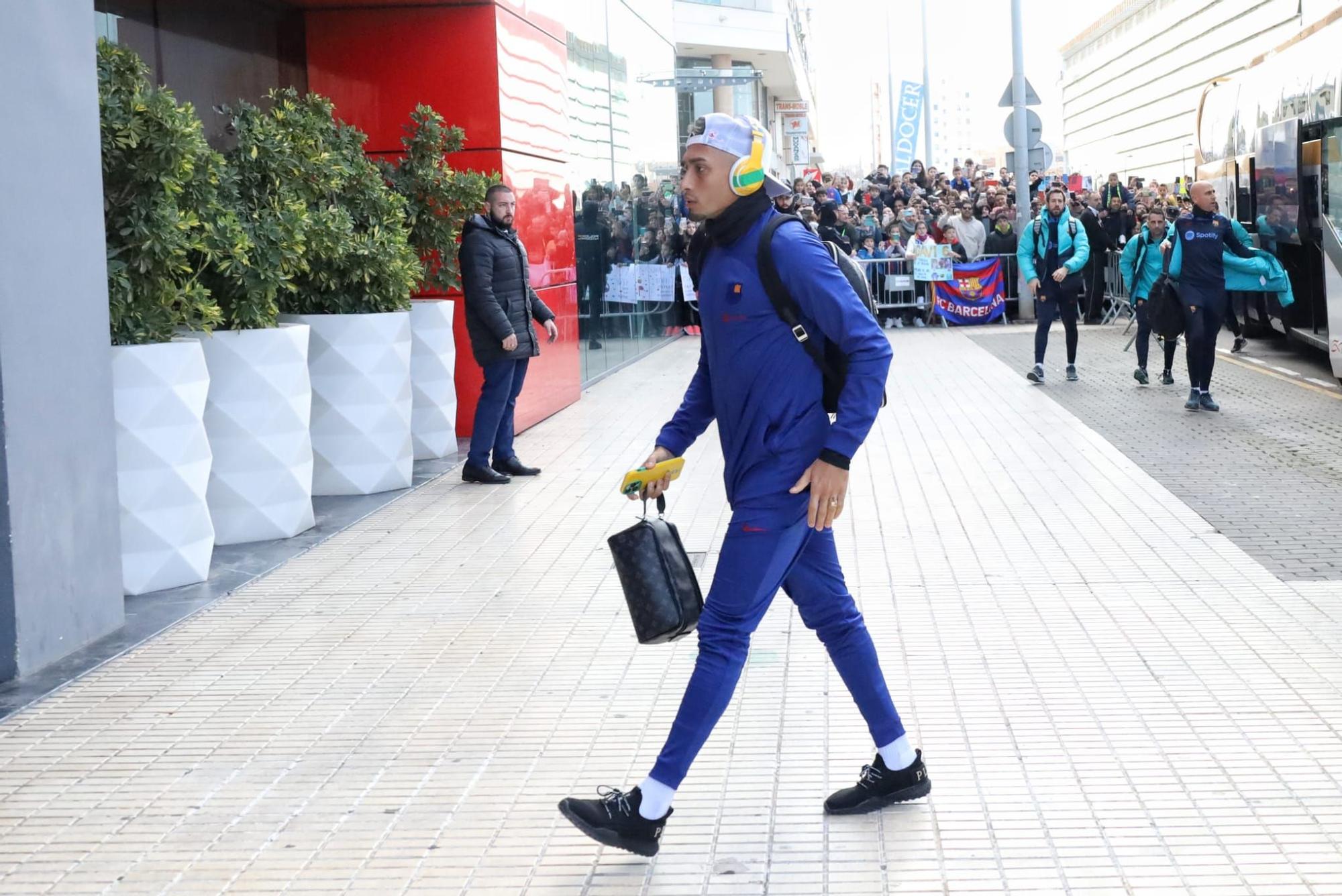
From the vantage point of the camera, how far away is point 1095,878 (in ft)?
12.6

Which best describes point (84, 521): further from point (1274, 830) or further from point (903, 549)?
point (1274, 830)

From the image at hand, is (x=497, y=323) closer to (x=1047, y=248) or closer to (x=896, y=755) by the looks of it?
(x=896, y=755)

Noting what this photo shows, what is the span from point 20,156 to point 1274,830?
477cm

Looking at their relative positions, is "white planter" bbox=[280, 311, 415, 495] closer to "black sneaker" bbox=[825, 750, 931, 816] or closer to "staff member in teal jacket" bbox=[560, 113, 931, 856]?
"staff member in teal jacket" bbox=[560, 113, 931, 856]

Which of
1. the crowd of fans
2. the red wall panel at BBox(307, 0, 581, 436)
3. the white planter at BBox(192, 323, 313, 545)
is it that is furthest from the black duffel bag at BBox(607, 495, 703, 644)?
the crowd of fans

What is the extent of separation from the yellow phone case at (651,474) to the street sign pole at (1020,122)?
2076cm

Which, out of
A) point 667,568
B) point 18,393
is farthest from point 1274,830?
point 18,393

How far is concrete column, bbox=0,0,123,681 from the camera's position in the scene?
5.73m

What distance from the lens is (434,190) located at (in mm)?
11062

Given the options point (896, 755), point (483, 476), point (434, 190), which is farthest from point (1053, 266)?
point (896, 755)

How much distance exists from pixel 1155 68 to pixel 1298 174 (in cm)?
14002

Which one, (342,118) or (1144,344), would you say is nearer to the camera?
(342,118)

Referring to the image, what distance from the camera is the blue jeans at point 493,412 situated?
10.3 metres

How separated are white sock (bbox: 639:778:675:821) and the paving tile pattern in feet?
13.6
